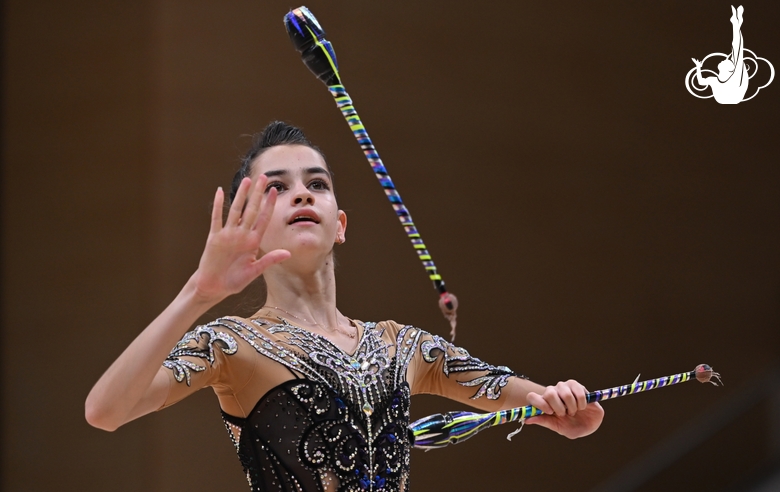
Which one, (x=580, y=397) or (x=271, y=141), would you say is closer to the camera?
(x=580, y=397)

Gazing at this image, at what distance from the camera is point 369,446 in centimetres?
172

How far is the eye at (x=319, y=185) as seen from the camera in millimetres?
1925

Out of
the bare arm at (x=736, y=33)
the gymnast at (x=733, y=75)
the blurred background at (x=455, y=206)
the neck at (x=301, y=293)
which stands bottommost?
the neck at (x=301, y=293)

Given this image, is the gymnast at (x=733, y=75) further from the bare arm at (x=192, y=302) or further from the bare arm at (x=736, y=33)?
the bare arm at (x=192, y=302)

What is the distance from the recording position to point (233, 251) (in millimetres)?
1422

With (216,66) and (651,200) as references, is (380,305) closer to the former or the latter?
(216,66)

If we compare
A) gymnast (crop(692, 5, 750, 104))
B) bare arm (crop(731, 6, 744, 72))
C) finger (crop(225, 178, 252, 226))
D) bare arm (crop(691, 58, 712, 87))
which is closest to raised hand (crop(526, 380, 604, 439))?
finger (crop(225, 178, 252, 226))

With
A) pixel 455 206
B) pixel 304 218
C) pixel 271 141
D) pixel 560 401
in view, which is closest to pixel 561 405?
pixel 560 401

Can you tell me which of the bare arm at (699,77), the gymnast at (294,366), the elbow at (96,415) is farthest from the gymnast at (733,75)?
the elbow at (96,415)

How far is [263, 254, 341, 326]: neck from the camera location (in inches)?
74.8

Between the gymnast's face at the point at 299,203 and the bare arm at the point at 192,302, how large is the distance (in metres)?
0.39

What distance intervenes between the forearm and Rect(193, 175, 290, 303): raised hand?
26mm

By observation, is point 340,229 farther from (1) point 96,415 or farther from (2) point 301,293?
(1) point 96,415

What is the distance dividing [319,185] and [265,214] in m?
0.50
